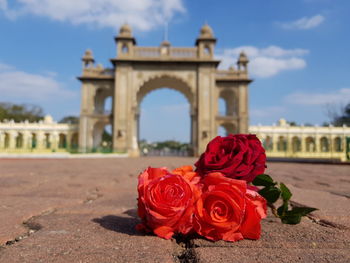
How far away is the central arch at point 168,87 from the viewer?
82.6ft

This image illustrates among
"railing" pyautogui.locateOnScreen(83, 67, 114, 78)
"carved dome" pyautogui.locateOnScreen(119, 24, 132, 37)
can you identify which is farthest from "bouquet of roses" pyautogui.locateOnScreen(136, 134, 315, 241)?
"railing" pyautogui.locateOnScreen(83, 67, 114, 78)

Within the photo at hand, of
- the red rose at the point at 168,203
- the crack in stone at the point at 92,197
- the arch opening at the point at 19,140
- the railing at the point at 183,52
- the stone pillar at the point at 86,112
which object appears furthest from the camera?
the arch opening at the point at 19,140

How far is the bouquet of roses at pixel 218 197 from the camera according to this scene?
47.6 inches

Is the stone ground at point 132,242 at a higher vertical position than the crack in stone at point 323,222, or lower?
higher

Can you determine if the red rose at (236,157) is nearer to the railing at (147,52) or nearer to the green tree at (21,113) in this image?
the railing at (147,52)

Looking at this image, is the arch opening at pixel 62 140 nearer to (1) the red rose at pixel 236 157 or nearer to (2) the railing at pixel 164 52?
(2) the railing at pixel 164 52

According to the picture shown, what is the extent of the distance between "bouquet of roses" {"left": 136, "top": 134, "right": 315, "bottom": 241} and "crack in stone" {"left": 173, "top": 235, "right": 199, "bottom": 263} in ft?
0.18

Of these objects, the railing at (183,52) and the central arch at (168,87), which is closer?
the railing at (183,52)

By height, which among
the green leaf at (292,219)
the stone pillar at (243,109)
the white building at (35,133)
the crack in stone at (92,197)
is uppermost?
the stone pillar at (243,109)

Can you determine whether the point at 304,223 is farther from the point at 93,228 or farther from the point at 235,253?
the point at 93,228

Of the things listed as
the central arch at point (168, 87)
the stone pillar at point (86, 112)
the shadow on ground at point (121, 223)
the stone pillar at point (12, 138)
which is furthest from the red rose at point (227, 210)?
the stone pillar at point (12, 138)

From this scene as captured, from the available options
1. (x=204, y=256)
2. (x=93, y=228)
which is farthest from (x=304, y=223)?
(x=93, y=228)

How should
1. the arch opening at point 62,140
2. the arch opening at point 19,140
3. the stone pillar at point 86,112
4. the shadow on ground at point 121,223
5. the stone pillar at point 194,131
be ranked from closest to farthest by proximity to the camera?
1. the shadow on ground at point 121,223
2. the stone pillar at point 194,131
3. the stone pillar at point 86,112
4. the arch opening at point 19,140
5. the arch opening at point 62,140

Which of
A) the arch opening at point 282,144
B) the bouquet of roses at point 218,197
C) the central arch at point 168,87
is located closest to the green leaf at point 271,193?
the bouquet of roses at point 218,197
